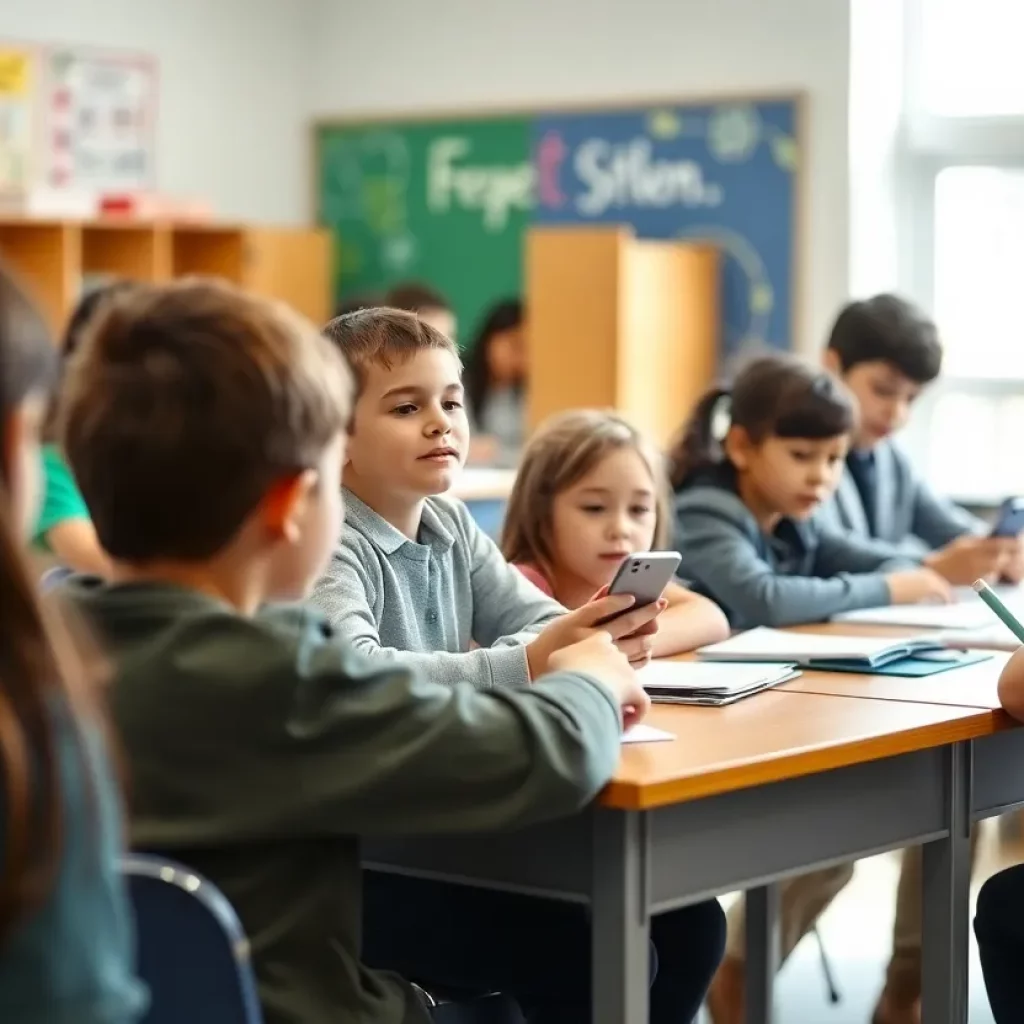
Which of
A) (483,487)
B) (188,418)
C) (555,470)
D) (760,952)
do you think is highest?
(188,418)

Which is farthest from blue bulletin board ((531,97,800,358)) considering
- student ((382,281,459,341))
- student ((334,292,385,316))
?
student ((334,292,385,316))

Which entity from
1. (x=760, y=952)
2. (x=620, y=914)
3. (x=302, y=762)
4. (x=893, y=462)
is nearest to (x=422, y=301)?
(x=893, y=462)

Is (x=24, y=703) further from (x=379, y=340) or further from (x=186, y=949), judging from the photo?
(x=379, y=340)

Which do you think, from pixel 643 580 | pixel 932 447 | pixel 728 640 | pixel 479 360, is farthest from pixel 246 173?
pixel 643 580

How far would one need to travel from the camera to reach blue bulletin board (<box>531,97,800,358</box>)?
552 centimetres

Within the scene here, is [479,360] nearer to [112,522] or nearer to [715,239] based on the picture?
[715,239]

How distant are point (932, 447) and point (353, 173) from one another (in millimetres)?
2280

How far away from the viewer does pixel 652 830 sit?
1695 mm

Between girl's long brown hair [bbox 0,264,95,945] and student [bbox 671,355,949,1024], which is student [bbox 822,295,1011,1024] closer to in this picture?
student [bbox 671,355,949,1024]

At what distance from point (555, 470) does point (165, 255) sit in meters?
3.68

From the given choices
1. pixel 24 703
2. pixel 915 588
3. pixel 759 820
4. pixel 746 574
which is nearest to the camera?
pixel 24 703

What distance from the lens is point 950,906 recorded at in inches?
83.4

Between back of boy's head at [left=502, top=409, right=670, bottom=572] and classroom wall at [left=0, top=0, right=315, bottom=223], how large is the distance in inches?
157

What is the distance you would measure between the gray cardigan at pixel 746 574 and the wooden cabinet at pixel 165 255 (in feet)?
9.69
